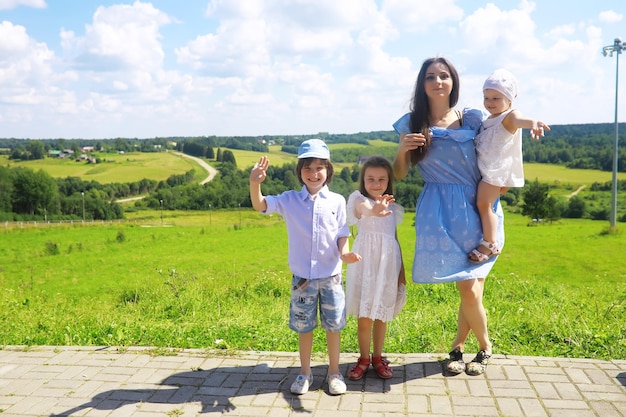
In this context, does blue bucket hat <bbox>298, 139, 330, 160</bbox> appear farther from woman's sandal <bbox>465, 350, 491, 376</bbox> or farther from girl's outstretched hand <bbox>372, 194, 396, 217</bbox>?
woman's sandal <bbox>465, 350, 491, 376</bbox>

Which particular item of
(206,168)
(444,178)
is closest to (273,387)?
(444,178)

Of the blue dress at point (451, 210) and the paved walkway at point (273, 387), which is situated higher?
the blue dress at point (451, 210)

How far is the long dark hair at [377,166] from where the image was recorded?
11.9 feet

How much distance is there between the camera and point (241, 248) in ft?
101

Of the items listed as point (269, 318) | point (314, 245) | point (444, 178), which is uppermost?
point (444, 178)

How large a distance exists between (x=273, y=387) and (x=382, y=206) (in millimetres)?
1454

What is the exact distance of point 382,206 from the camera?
11.1 feet

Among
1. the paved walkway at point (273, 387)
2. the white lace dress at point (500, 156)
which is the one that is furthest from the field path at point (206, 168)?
the white lace dress at point (500, 156)

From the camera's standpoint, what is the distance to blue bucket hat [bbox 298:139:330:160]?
3432 mm

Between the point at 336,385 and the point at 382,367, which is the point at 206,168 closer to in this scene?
the point at 382,367

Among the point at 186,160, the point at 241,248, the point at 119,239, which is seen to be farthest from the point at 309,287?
the point at 186,160

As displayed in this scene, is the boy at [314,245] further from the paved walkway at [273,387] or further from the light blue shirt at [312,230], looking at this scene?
the paved walkway at [273,387]

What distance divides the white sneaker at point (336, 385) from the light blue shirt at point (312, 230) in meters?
0.70

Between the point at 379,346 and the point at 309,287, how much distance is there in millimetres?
730
